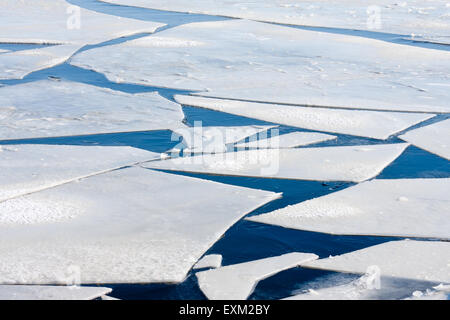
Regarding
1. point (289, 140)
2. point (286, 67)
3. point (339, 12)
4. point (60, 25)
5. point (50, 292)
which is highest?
point (339, 12)

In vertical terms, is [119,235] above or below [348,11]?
below

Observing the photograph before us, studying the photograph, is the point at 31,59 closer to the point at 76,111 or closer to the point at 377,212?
the point at 76,111

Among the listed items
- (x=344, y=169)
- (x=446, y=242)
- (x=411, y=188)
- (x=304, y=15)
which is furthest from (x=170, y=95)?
(x=304, y=15)

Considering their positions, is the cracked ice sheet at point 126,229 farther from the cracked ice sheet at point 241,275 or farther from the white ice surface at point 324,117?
the white ice surface at point 324,117

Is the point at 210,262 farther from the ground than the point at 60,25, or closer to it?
closer to it

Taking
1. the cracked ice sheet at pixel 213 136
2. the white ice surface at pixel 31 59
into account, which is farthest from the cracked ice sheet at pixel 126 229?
the white ice surface at pixel 31 59

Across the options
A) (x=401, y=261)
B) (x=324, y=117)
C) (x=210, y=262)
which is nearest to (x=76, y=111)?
(x=324, y=117)
